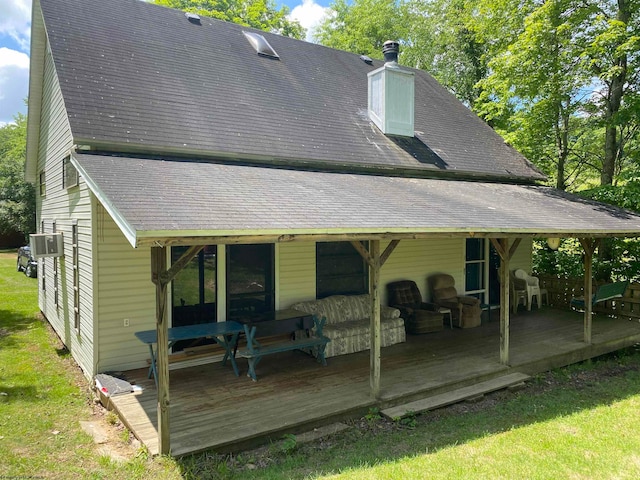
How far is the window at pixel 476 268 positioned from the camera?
33.8 ft

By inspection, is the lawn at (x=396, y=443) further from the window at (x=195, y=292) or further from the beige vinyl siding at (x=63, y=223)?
the window at (x=195, y=292)

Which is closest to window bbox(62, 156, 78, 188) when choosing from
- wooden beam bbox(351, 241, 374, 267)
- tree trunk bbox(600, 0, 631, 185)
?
wooden beam bbox(351, 241, 374, 267)

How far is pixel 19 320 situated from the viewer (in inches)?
416

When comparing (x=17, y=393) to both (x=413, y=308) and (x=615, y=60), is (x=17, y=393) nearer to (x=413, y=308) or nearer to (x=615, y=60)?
(x=413, y=308)

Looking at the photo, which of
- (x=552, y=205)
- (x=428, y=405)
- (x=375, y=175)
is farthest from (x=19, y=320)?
(x=552, y=205)

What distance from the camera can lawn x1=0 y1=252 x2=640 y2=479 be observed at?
4.13 meters

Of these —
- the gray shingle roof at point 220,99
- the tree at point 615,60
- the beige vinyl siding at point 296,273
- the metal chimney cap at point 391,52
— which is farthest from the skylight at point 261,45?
the tree at point 615,60

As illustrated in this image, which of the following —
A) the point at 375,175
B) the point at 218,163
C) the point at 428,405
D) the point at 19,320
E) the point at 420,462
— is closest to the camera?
the point at 420,462

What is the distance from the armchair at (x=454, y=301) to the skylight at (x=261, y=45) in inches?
246

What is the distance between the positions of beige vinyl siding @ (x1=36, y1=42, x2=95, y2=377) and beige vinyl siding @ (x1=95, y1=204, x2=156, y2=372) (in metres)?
0.17

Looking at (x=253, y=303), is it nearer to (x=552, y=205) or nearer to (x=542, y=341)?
(x=542, y=341)

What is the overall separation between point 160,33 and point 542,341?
9.43 meters

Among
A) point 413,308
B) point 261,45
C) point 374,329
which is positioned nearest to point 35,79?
point 261,45

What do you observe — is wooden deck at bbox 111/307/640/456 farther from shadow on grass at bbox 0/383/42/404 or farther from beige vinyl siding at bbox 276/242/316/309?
shadow on grass at bbox 0/383/42/404
